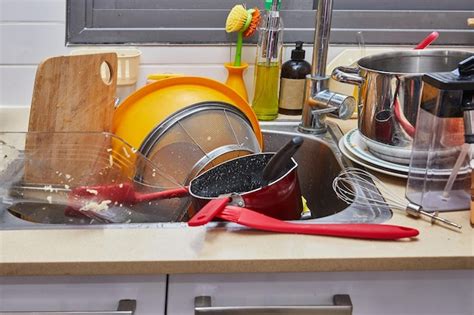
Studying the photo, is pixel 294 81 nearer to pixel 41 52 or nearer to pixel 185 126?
pixel 185 126

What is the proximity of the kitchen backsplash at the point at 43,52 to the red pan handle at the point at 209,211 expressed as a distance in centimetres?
61

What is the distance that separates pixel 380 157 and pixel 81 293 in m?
0.61

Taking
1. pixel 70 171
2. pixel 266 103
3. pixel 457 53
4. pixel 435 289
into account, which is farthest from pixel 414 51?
pixel 70 171

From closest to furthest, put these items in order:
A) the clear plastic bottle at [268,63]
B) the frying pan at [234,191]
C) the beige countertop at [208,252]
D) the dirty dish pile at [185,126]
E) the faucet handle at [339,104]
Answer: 1. the beige countertop at [208,252]
2. the frying pan at [234,191]
3. the dirty dish pile at [185,126]
4. the faucet handle at [339,104]
5. the clear plastic bottle at [268,63]

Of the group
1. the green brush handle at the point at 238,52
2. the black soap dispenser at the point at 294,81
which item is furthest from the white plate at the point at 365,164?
the green brush handle at the point at 238,52

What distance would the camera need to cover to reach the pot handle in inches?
40.8

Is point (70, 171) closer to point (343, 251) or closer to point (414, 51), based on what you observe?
point (343, 251)

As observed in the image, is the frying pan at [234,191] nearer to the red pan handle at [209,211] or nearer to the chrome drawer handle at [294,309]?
the red pan handle at [209,211]

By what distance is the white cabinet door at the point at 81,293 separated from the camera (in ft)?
2.51

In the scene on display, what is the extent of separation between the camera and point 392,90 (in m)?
0.96

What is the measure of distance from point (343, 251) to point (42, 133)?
22.0 inches

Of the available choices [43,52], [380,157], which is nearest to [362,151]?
[380,157]

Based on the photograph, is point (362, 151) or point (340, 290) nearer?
point (340, 290)

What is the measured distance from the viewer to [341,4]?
1.44 meters
